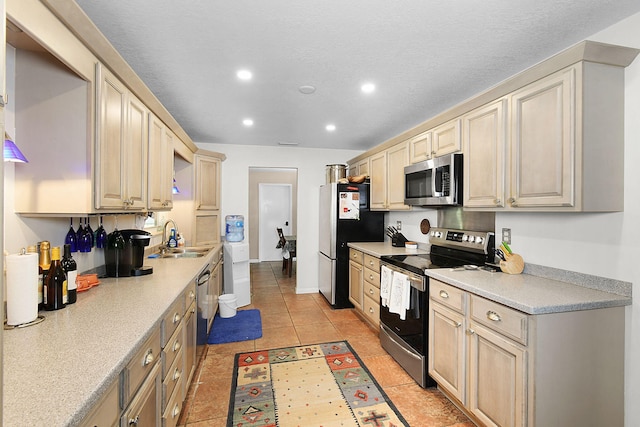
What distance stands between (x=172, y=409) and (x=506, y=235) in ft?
8.47

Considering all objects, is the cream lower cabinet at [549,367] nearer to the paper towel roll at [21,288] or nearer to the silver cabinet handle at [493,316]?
the silver cabinet handle at [493,316]

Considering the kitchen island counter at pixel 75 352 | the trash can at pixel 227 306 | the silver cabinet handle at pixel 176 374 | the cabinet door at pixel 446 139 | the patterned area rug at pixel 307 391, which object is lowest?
the patterned area rug at pixel 307 391

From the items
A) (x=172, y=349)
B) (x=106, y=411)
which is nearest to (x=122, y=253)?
(x=172, y=349)

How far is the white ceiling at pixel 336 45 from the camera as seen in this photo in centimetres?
164

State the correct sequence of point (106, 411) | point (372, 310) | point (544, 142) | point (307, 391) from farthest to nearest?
point (372, 310)
point (307, 391)
point (544, 142)
point (106, 411)

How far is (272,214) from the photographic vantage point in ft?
26.3

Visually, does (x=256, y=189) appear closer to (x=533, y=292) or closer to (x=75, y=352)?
(x=533, y=292)

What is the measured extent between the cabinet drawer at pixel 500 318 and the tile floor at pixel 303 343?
0.78m

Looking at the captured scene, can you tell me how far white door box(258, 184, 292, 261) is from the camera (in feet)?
26.1

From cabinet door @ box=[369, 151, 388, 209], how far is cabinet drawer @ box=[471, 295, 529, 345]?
6.92ft

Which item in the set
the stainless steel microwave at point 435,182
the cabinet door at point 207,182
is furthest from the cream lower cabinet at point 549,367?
the cabinet door at point 207,182

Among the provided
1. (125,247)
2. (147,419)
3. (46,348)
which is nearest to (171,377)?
(147,419)

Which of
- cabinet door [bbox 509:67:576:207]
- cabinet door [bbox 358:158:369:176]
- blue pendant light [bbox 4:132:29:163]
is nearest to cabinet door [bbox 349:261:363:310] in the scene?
cabinet door [bbox 358:158:369:176]

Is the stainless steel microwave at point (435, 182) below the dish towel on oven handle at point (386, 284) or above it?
above
